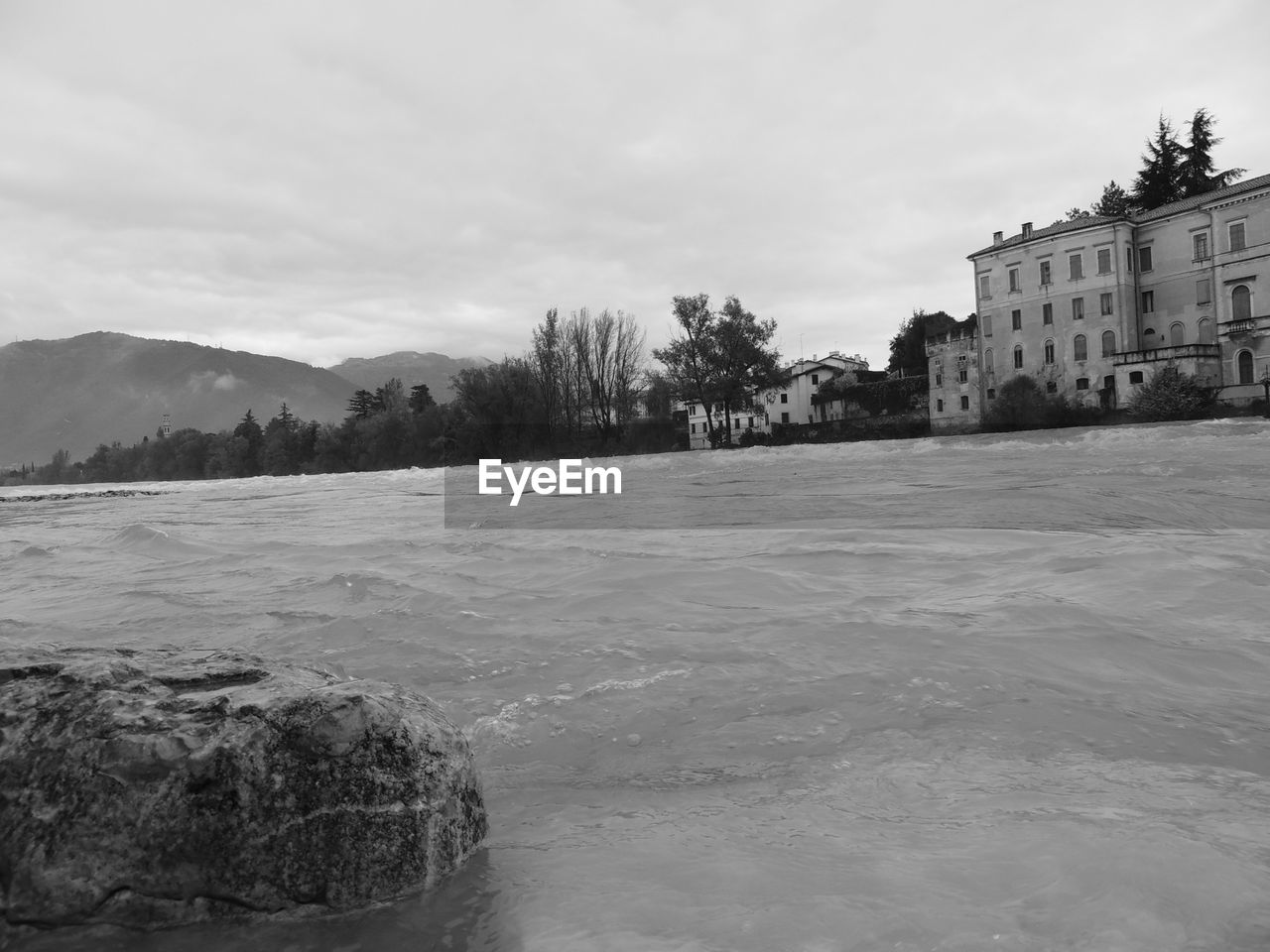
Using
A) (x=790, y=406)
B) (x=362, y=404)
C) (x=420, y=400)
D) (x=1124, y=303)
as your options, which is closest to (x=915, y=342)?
(x=790, y=406)

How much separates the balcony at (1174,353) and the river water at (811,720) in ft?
137

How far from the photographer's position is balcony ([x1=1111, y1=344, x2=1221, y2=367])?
41.5 meters

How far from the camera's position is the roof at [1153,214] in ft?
143

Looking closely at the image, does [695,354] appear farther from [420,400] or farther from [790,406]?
[420,400]

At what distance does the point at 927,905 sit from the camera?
1695mm

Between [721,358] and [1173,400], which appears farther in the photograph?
[721,358]

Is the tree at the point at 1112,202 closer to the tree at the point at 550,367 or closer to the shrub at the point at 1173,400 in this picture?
the shrub at the point at 1173,400

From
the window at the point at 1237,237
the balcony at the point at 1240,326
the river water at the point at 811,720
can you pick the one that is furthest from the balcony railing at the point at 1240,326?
the river water at the point at 811,720

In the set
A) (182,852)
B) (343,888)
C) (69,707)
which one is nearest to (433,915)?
(343,888)

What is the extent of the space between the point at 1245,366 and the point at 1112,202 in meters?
30.2

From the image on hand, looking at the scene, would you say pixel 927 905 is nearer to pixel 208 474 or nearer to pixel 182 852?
pixel 182 852

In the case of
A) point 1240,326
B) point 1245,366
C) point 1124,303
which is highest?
point 1124,303

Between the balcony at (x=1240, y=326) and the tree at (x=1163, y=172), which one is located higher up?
the tree at (x=1163, y=172)

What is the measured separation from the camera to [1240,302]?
143 ft
